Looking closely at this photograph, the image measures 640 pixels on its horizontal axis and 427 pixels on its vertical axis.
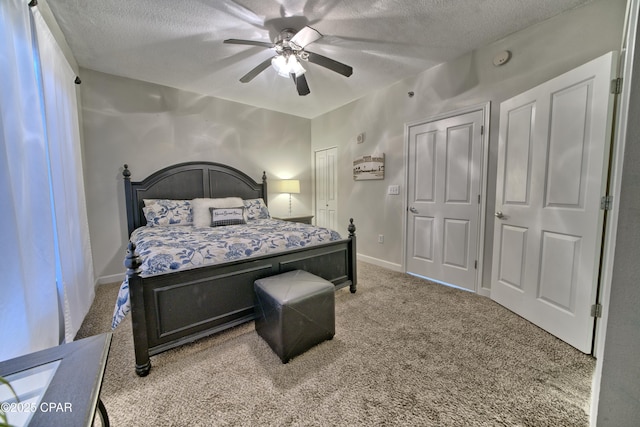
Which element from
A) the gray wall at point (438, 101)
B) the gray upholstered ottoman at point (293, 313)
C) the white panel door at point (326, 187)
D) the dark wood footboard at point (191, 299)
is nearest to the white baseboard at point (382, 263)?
the gray wall at point (438, 101)

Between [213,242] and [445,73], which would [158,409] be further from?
[445,73]

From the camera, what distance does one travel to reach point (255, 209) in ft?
12.4

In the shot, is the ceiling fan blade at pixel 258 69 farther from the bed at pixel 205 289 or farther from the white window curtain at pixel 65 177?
the bed at pixel 205 289

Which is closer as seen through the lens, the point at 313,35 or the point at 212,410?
the point at 212,410

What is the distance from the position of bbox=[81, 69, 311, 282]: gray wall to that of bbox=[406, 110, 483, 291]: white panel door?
2649mm

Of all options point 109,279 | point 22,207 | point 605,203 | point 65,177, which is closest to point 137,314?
point 22,207

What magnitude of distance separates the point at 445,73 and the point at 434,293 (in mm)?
2553

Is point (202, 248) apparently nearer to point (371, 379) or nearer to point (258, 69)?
point (371, 379)

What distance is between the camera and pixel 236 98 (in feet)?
12.3

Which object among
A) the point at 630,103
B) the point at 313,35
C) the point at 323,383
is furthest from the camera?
the point at 313,35

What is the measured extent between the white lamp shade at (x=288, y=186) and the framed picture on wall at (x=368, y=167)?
→ 1059 mm

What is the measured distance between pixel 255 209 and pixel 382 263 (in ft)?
7.01

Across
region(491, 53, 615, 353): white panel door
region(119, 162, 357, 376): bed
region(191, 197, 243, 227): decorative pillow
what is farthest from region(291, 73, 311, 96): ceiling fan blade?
region(491, 53, 615, 353): white panel door

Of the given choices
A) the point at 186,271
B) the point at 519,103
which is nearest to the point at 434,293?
the point at 519,103
